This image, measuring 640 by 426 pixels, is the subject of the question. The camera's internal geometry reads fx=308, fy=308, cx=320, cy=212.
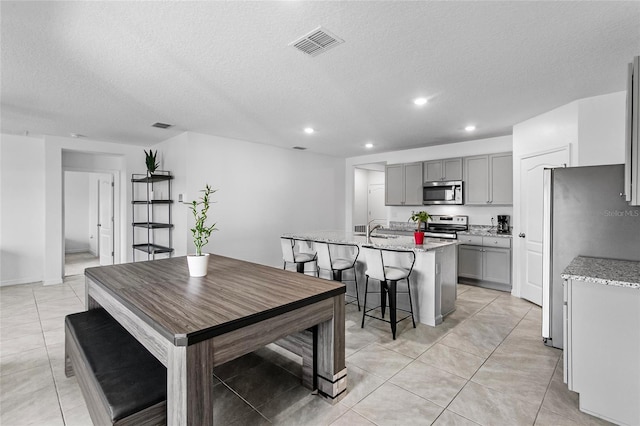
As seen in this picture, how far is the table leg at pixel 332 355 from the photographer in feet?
6.84

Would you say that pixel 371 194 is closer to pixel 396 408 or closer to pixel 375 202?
pixel 375 202

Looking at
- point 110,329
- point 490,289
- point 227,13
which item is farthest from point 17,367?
point 490,289

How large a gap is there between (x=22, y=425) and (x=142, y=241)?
4825 mm

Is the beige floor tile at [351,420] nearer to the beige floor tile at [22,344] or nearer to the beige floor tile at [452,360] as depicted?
the beige floor tile at [452,360]

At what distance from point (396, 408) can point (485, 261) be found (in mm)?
3750

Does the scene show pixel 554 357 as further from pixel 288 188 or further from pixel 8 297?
pixel 8 297

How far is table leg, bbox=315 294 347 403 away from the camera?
6.84 ft

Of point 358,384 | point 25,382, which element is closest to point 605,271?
point 358,384

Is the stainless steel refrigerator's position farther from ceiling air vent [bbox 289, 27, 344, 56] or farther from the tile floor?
ceiling air vent [bbox 289, 27, 344, 56]

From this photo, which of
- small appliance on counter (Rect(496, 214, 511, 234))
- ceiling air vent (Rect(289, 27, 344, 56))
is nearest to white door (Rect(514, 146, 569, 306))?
small appliance on counter (Rect(496, 214, 511, 234))

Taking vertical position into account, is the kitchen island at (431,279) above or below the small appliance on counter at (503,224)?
below

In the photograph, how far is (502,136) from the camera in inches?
Result: 210

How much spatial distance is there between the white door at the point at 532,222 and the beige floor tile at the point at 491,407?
2.53 metres

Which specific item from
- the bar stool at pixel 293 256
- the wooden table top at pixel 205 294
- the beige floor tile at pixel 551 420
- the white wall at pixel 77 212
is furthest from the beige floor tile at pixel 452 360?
the white wall at pixel 77 212
